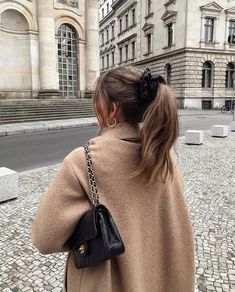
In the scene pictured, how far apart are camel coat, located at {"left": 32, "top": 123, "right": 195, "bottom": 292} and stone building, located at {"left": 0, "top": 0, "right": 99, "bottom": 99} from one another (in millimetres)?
22454

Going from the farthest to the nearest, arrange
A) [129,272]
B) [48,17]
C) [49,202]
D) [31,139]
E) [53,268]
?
[48,17], [31,139], [53,268], [129,272], [49,202]

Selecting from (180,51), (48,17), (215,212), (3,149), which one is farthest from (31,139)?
(180,51)

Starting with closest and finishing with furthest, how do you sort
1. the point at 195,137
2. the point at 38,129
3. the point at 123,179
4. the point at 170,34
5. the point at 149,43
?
1. the point at 123,179
2. the point at 195,137
3. the point at 38,129
4. the point at 170,34
5. the point at 149,43

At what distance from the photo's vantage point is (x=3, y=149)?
10.2 meters

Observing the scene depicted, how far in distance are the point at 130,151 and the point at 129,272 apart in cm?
52

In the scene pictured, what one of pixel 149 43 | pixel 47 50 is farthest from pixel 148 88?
pixel 149 43

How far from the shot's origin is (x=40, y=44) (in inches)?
898

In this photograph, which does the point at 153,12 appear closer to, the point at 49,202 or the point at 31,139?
the point at 31,139

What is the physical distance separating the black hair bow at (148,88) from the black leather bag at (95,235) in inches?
12.0

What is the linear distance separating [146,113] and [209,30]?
118 ft

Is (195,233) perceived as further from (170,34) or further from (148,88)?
(170,34)

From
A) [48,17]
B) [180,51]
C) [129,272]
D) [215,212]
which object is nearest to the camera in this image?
[129,272]

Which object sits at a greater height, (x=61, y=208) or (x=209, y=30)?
(x=209, y=30)

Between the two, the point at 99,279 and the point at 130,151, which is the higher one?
the point at 130,151
